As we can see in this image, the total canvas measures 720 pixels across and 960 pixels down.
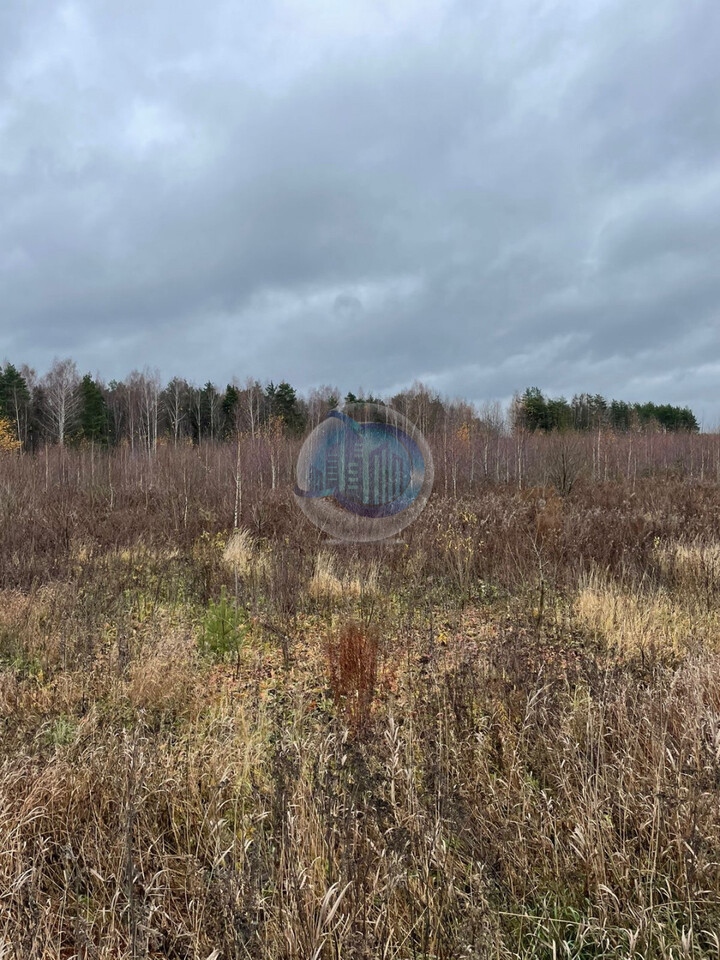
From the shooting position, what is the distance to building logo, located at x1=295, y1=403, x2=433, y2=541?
944cm

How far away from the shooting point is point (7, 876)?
184 centimetres

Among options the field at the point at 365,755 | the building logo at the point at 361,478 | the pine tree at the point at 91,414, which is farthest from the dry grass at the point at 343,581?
the pine tree at the point at 91,414

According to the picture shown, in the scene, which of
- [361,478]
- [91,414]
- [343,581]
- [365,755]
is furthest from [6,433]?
[365,755]

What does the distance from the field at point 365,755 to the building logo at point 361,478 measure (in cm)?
251

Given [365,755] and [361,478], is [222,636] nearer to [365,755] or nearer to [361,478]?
[365,755]

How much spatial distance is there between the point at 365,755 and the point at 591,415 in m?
50.7

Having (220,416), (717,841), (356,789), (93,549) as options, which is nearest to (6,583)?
(93,549)

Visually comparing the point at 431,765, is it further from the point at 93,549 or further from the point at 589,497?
the point at 589,497

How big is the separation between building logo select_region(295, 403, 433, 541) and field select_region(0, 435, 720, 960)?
2511 millimetres

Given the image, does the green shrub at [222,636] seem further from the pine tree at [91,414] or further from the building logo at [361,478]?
the pine tree at [91,414]

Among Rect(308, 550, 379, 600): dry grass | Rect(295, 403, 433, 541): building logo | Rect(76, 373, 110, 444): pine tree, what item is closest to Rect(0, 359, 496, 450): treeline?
Rect(76, 373, 110, 444): pine tree

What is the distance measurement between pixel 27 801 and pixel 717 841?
2691 mm

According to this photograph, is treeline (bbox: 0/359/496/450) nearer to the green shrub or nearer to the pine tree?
the pine tree

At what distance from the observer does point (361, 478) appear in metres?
14.4
